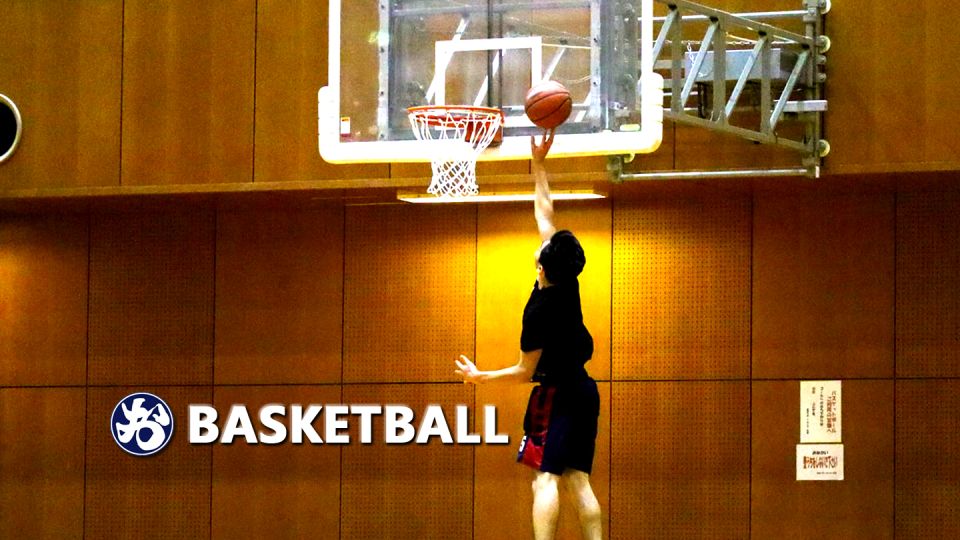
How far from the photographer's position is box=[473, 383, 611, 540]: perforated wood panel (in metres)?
10.6

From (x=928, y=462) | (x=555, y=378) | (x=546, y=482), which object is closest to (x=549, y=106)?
(x=555, y=378)

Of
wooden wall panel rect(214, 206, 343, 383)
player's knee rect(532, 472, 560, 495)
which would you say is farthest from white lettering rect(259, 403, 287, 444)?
player's knee rect(532, 472, 560, 495)

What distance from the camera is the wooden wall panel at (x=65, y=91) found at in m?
10.5

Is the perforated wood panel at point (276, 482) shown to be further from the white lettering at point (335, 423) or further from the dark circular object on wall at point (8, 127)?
the dark circular object on wall at point (8, 127)

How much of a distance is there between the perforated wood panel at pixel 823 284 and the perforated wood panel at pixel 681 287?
15 cm

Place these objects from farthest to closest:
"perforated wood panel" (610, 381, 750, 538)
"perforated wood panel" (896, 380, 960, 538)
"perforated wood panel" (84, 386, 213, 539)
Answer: "perforated wood panel" (84, 386, 213, 539), "perforated wood panel" (610, 381, 750, 538), "perforated wood panel" (896, 380, 960, 538)

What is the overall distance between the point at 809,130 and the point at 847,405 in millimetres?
2255

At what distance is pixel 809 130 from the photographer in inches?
354

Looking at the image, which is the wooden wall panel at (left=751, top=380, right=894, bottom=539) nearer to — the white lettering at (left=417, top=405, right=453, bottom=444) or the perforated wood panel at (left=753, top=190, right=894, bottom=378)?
the perforated wood panel at (left=753, top=190, right=894, bottom=378)

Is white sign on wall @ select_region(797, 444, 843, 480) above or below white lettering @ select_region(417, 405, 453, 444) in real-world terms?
below

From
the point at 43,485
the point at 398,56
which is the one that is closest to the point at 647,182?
the point at 398,56

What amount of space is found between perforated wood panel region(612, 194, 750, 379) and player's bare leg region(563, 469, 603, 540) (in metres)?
3.36

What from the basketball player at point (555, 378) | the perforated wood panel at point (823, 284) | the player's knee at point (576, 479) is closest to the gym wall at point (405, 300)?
the perforated wood panel at point (823, 284)

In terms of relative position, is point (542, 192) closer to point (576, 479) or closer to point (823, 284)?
point (576, 479)
